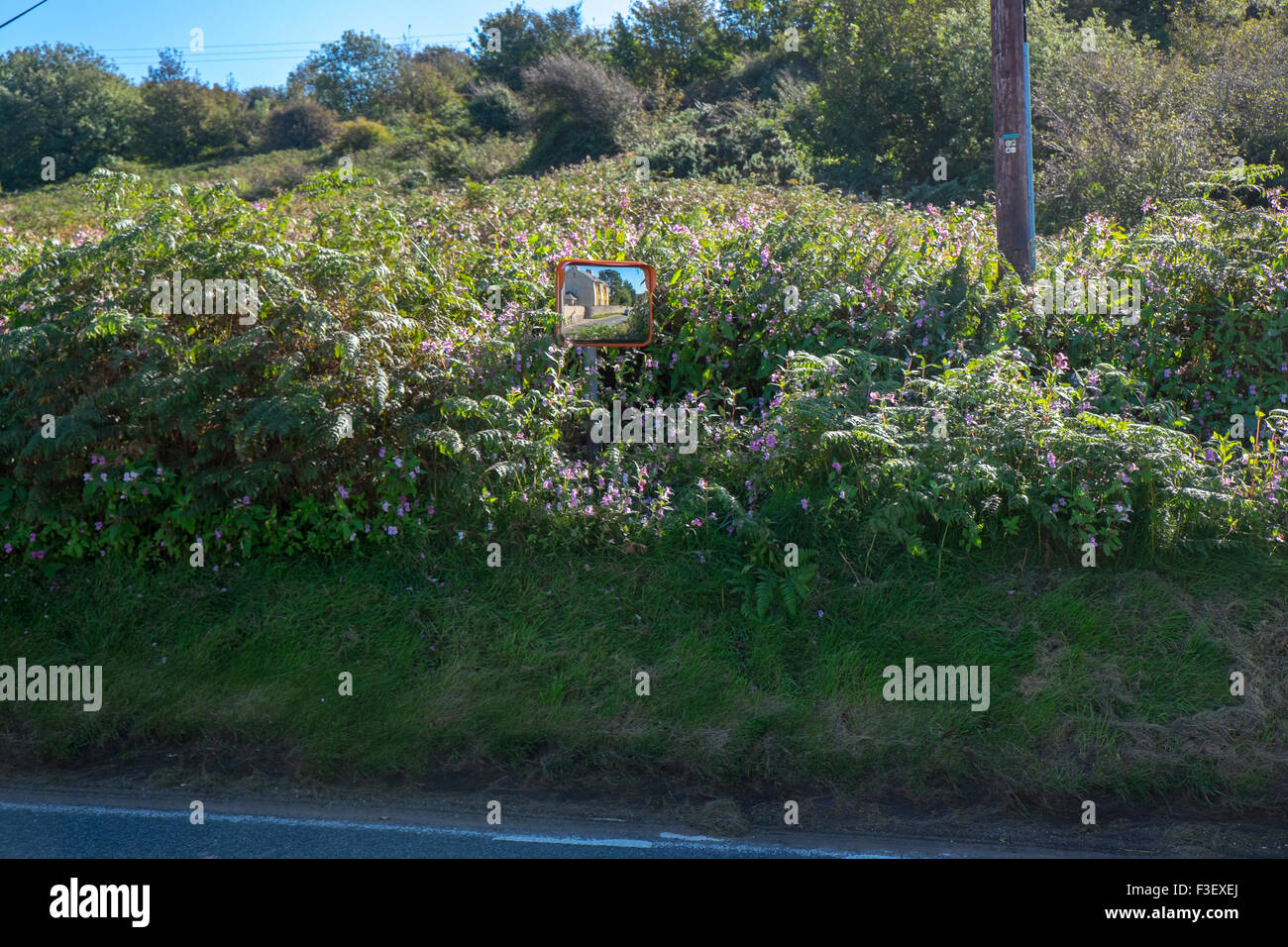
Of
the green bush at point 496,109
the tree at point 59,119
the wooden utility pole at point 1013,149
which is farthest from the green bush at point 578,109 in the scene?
the wooden utility pole at point 1013,149

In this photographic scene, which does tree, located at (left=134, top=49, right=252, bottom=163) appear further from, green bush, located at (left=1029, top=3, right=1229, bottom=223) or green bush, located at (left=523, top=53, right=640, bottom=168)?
green bush, located at (left=1029, top=3, right=1229, bottom=223)

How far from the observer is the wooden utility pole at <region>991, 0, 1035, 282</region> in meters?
8.24

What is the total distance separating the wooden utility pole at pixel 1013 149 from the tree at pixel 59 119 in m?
36.3

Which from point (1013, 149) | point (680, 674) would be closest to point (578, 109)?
point (1013, 149)

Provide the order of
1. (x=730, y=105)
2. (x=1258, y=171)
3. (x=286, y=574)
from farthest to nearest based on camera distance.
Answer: (x=730, y=105)
(x=1258, y=171)
(x=286, y=574)

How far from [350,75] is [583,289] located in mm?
53424

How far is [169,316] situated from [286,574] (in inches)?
74.0

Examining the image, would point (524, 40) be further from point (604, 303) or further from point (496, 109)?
point (604, 303)

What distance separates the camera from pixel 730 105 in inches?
1064

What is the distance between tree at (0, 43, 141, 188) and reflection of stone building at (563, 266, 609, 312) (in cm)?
3627

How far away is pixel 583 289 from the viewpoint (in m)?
6.60

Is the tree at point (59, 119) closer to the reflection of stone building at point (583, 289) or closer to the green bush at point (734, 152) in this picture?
the green bush at point (734, 152)

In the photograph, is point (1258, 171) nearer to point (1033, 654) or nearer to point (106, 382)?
point (1033, 654)

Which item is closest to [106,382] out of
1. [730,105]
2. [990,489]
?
[990,489]
